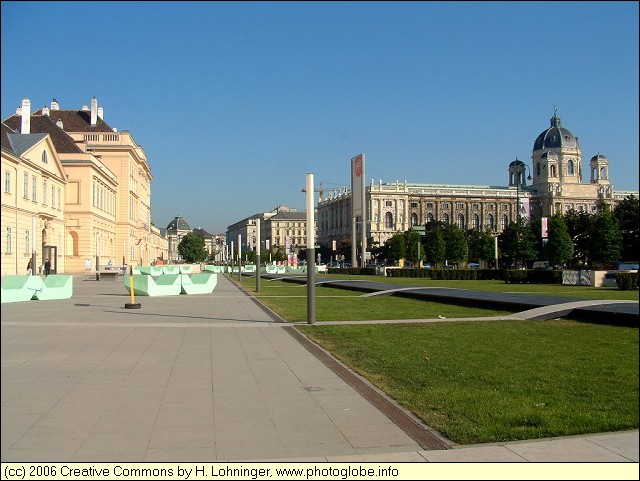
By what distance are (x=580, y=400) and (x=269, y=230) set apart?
624ft

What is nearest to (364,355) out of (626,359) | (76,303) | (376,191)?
(626,359)

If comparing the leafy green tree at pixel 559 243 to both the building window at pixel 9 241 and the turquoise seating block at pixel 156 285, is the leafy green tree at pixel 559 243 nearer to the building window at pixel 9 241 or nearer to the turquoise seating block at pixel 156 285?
the turquoise seating block at pixel 156 285

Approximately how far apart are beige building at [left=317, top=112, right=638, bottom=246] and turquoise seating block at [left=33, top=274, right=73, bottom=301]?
121m

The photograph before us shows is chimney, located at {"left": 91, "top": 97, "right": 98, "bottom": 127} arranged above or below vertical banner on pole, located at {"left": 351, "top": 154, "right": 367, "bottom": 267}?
above

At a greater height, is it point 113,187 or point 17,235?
point 113,187

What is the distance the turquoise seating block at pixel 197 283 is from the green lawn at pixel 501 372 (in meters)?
16.5

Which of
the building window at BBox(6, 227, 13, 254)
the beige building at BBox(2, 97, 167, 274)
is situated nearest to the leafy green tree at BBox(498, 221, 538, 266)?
the beige building at BBox(2, 97, 167, 274)

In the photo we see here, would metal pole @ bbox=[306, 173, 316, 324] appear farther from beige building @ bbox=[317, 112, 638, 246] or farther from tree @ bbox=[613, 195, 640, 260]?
beige building @ bbox=[317, 112, 638, 246]

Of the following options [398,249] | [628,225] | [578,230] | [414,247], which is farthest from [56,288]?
[398,249]

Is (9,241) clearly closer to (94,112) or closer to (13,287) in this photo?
(13,287)

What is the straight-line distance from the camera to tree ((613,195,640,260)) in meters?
71.4

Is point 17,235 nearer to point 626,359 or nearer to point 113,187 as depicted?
point 626,359

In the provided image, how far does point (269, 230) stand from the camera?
646 feet

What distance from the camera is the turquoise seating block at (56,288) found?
2438cm
